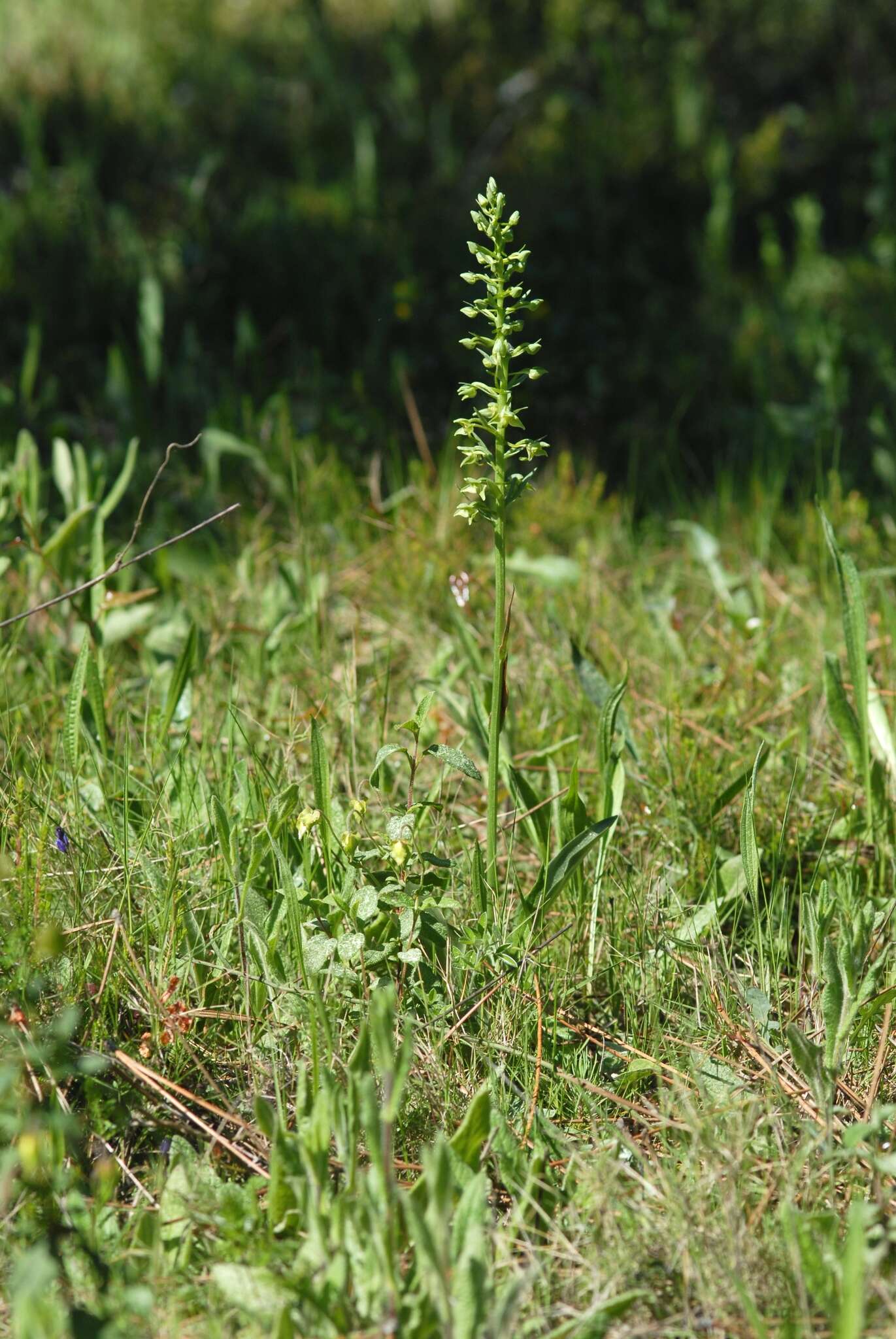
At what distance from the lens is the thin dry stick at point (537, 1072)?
1.73 meters

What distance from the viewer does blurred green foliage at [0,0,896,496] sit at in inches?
151

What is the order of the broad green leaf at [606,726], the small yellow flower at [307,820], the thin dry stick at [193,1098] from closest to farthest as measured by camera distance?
the thin dry stick at [193,1098], the small yellow flower at [307,820], the broad green leaf at [606,726]

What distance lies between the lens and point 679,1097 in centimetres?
177

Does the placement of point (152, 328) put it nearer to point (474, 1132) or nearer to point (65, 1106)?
point (65, 1106)

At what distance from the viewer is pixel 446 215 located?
4703mm

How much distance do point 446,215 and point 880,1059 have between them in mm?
3759

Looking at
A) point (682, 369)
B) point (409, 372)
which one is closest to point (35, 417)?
point (409, 372)

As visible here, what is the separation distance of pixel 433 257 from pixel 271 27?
9.94 feet

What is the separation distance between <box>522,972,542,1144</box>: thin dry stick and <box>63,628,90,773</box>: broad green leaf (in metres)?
0.88

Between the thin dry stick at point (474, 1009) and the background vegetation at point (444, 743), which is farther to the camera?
the thin dry stick at point (474, 1009)

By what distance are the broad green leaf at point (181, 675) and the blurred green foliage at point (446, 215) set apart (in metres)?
1.24

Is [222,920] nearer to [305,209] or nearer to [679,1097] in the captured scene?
[679,1097]

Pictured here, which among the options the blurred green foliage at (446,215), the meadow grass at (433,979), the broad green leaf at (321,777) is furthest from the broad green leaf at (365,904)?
the blurred green foliage at (446,215)

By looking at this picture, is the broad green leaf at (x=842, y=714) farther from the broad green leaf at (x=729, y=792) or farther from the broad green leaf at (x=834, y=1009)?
the broad green leaf at (x=834, y=1009)
